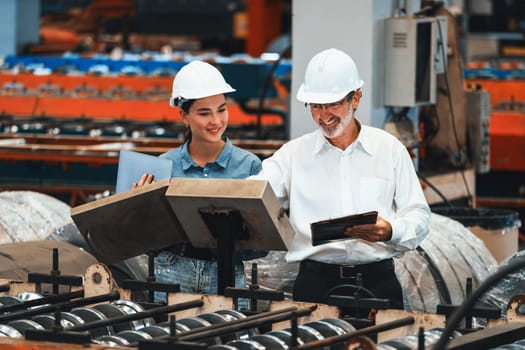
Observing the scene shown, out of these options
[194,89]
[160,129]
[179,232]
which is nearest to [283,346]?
[179,232]

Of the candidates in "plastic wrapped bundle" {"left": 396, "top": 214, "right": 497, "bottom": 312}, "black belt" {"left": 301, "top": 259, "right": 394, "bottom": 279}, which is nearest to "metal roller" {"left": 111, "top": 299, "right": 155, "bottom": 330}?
Result: "black belt" {"left": 301, "top": 259, "right": 394, "bottom": 279}

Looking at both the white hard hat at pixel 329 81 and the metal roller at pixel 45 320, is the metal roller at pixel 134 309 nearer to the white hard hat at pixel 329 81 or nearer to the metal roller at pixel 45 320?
the metal roller at pixel 45 320

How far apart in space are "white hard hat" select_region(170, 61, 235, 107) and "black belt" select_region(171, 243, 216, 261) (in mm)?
588

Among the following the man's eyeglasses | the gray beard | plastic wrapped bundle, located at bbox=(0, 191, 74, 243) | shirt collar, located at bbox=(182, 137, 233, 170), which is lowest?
plastic wrapped bundle, located at bbox=(0, 191, 74, 243)

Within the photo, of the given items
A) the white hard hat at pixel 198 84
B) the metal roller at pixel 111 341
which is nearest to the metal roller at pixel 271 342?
the metal roller at pixel 111 341

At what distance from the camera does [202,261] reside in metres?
5.15

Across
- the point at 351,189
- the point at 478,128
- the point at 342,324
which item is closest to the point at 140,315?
the point at 342,324

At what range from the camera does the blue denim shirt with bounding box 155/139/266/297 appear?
202 inches

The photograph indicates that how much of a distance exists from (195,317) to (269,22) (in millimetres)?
24826

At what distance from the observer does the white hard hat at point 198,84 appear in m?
5.14

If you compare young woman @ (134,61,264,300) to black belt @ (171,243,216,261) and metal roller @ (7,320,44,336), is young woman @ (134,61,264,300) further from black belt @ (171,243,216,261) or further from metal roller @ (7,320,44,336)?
metal roller @ (7,320,44,336)

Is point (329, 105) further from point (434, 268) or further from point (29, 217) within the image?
point (29, 217)

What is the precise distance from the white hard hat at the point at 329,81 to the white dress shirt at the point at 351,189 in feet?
0.63

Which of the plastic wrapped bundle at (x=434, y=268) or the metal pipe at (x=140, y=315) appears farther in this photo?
the plastic wrapped bundle at (x=434, y=268)
